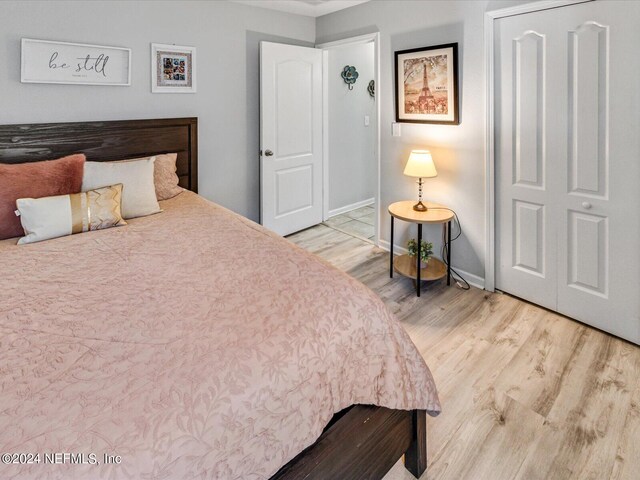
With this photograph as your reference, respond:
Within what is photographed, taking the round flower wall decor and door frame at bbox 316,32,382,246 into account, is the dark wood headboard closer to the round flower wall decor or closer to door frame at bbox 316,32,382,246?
door frame at bbox 316,32,382,246

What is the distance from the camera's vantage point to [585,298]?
2.42 m

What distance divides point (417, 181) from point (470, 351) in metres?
1.64

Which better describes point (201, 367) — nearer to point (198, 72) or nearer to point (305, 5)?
point (198, 72)

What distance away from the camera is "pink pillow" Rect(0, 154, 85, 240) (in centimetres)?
210

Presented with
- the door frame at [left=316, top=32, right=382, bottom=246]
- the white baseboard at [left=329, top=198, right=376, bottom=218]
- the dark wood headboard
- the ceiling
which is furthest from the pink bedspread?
the white baseboard at [left=329, top=198, right=376, bottom=218]

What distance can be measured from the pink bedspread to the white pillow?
707mm

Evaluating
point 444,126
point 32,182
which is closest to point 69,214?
point 32,182

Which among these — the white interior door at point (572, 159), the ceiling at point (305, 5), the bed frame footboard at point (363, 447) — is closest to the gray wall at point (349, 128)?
the ceiling at point (305, 5)

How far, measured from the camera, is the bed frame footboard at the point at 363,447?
44.1 inches

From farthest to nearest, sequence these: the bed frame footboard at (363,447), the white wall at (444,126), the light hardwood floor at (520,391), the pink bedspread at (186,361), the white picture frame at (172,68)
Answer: the white picture frame at (172,68) → the white wall at (444,126) → the light hardwood floor at (520,391) → the bed frame footboard at (363,447) → the pink bedspread at (186,361)

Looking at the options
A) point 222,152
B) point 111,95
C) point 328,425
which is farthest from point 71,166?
point 328,425

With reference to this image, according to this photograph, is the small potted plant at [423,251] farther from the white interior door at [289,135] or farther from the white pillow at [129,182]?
the white pillow at [129,182]

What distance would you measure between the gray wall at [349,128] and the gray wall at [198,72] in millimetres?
728

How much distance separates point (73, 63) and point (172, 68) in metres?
0.72
